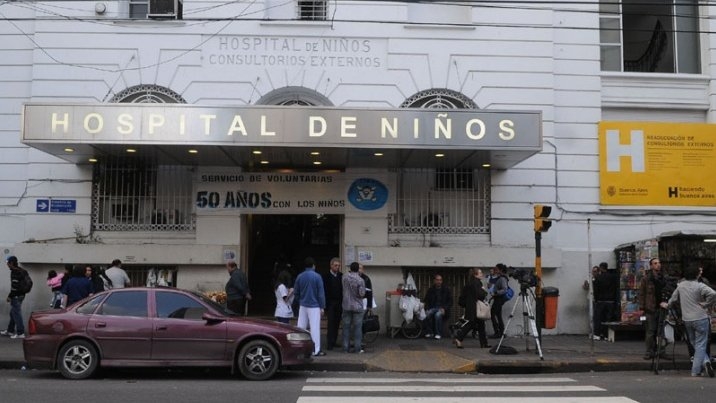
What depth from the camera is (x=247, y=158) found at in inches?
601

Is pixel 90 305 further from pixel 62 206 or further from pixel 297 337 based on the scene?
pixel 62 206

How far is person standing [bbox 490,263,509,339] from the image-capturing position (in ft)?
48.5

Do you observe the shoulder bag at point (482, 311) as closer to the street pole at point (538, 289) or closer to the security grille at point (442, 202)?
the street pole at point (538, 289)

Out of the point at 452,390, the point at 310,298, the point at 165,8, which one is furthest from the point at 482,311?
the point at 165,8

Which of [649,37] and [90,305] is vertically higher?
[649,37]

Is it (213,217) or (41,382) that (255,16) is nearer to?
(213,217)

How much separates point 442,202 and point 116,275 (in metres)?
7.47

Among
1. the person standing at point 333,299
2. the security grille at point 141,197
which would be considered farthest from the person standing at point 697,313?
the security grille at point 141,197

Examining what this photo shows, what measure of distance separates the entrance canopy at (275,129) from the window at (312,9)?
4.27m

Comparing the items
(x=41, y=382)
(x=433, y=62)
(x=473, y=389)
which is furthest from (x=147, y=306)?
(x=433, y=62)

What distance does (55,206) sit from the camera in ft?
52.0

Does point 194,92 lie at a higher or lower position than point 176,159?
higher

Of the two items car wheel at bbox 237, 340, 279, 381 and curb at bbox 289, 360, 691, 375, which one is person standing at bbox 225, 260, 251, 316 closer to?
curb at bbox 289, 360, 691, 375

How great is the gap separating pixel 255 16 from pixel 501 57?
5839mm
